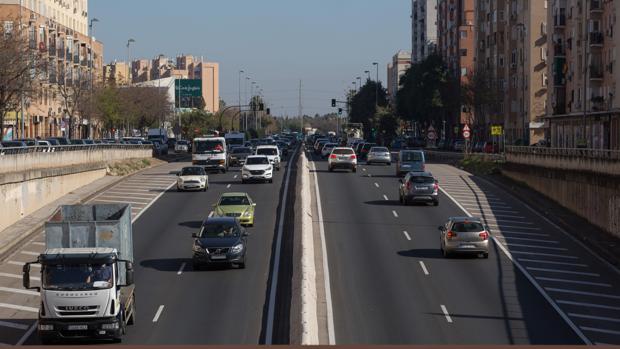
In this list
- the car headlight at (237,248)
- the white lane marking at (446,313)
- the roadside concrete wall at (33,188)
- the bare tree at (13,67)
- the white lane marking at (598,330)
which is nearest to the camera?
the white lane marking at (598,330)

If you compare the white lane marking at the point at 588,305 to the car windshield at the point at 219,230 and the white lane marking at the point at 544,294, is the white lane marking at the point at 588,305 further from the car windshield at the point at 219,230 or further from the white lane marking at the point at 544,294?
the car windshield at the point at 219,230

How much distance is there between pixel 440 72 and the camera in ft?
480

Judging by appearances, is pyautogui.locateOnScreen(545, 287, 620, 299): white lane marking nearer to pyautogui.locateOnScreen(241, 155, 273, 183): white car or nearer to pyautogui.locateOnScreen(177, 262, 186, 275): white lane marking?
→ pyautogui.locateOnScreen(177, 262, 186, 275): white lane marking

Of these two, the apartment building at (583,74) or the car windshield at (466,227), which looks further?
the apartment building at (583,74)

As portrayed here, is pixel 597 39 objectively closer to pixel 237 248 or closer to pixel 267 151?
pixel 267 151

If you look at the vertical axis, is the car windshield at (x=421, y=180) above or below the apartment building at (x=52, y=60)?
below

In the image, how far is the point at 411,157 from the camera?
7594 cm

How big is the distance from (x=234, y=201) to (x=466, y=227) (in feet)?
40.6

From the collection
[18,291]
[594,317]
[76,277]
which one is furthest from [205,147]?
[76,277]

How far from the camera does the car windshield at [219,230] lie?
134 feet

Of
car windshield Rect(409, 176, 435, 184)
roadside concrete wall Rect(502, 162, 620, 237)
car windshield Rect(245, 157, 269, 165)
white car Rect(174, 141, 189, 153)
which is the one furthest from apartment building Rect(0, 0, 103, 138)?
roadside concrete wall Rect(502, 162, 620, 237)

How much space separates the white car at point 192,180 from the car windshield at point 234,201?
560 inches

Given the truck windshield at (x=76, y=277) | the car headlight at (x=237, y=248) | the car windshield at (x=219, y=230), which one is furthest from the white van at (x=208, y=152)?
the truck windshield at (x=76, y=277)

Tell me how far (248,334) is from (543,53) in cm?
9146
